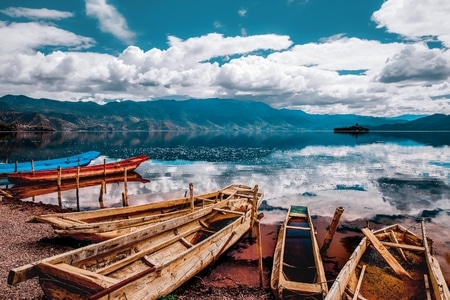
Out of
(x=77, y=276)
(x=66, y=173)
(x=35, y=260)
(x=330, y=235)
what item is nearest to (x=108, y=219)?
(x=35, y=260)

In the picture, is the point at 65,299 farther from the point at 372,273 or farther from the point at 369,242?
the point at 369,242

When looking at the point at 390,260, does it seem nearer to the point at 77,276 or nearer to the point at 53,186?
the point at 77,276

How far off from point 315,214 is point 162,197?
1467cm

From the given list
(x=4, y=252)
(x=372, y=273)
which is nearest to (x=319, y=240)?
(x=372, y=273)

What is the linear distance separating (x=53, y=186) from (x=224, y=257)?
26874 millimetres

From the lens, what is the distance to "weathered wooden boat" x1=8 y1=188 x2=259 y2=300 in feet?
25.8

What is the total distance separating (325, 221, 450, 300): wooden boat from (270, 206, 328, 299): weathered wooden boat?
1045mm

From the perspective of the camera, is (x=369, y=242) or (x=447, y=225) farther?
(x=447, y=225)

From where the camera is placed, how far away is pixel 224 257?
49.5ft

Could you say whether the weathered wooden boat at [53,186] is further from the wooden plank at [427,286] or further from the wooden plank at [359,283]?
the wooden plank at [427,286]

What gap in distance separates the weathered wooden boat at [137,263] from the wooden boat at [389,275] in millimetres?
5378

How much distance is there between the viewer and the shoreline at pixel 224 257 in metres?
11.3

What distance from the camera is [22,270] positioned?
7.88 meters

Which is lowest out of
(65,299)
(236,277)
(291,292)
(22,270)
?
(236,277)
